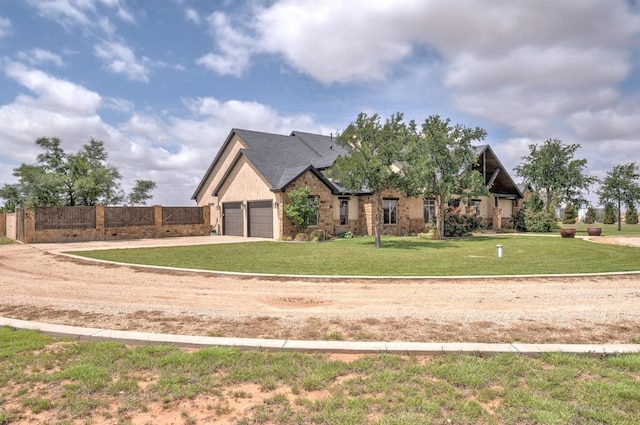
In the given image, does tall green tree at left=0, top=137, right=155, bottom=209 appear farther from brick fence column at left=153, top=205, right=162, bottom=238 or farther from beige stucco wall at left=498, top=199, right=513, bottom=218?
beige stucco wall at left=498, top=199, right=513, bottom=218

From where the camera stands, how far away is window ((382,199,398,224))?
30.4m

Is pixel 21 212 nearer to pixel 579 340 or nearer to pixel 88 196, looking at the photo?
pixel 88 196

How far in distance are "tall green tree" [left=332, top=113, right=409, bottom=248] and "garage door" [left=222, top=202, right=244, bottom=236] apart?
1143 cm

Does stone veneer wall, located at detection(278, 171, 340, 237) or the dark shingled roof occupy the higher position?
the dark shingled roof

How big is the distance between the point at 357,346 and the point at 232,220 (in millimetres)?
26747

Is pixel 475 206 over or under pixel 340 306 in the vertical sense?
over

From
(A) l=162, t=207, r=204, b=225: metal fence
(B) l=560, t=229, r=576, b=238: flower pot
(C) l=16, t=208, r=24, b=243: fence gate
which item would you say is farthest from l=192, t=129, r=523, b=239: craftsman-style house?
(C) l=16, t=208, r=24, b=243: fence gate

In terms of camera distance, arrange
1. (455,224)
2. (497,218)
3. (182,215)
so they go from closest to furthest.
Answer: (455,224) → (182,215) → (497,218)

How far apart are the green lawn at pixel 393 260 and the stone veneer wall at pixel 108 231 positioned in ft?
30.5

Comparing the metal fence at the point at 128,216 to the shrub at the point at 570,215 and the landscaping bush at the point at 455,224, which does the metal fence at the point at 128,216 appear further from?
the shrub at the point at 570,215

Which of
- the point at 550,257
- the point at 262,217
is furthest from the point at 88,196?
the point at 550,257

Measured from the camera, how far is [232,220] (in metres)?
31.1

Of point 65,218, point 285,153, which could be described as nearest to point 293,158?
point 285,153

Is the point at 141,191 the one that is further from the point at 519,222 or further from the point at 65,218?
the point at 519,222
